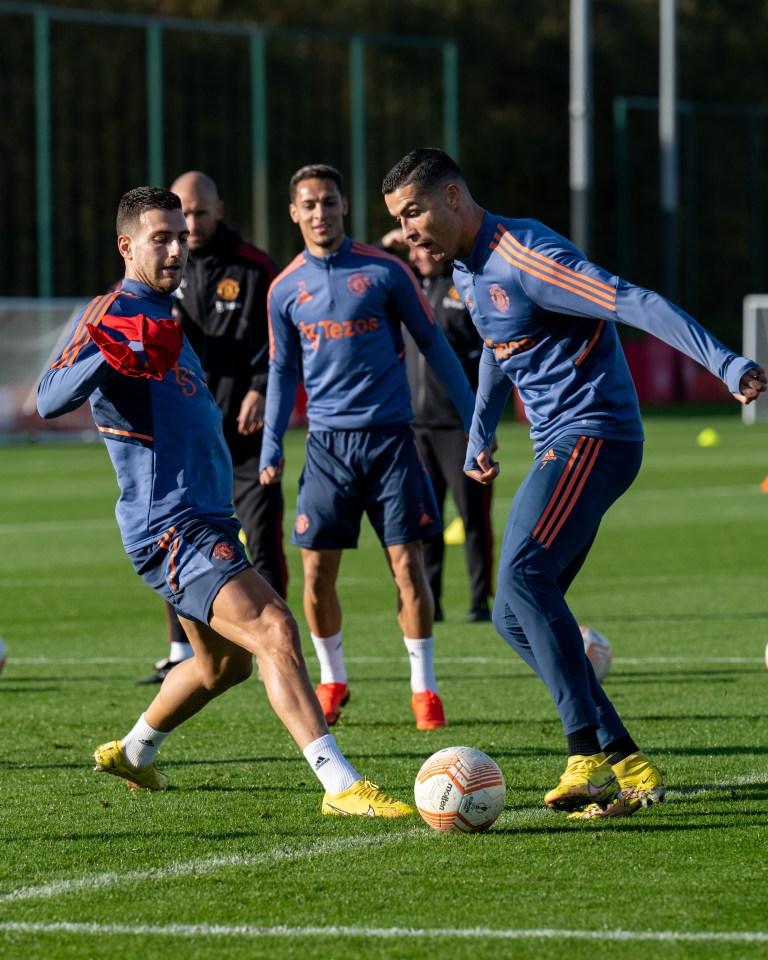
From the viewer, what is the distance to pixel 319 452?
7953 mm

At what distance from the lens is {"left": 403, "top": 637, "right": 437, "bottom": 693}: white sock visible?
770 centimetres

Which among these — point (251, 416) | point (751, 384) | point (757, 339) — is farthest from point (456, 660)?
point (757, 339)

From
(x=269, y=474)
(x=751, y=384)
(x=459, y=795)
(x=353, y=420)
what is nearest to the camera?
(x=751, y=384)

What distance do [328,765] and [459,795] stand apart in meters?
0.46

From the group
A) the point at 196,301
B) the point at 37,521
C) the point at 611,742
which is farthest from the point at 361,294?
the point at 37,521

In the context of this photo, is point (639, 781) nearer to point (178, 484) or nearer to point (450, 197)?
point (178, 484)

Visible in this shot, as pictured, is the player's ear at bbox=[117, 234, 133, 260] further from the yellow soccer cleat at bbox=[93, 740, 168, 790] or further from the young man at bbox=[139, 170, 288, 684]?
the young man at bbox=[139, 170, 288, 684]

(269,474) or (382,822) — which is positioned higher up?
(269,474)

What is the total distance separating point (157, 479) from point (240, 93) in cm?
3850

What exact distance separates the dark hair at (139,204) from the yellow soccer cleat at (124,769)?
Answer: 1871 mm

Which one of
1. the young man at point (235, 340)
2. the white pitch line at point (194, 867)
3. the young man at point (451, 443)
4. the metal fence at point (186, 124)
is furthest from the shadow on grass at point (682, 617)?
the metal fence at point (186, 124)

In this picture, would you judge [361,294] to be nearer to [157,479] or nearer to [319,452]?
[319,452]

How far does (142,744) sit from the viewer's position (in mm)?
6258

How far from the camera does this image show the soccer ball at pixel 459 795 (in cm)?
552
